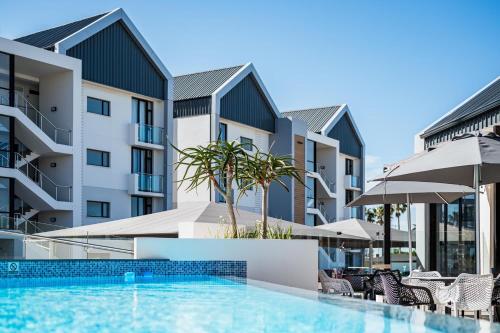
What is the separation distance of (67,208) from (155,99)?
7675mm

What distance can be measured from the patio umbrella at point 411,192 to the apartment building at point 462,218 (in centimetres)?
99

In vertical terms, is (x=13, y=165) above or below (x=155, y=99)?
below

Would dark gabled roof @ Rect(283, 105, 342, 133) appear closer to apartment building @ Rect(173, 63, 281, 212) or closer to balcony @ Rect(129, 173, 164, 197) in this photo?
apartment building @ Rect(173, 63, 281, 212)

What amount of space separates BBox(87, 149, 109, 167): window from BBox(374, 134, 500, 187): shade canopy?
22.4m

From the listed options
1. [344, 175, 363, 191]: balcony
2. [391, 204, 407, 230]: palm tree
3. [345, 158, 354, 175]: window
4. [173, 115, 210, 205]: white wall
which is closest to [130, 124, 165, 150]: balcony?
[173, 115, 210, 205]: white wall

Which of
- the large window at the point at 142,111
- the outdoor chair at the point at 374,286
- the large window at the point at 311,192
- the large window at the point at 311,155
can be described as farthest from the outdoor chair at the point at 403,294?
the large window at the point at 311,155

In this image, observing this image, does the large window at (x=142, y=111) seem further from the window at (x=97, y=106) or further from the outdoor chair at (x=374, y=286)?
the outdoor chair at (x=374, y=286)

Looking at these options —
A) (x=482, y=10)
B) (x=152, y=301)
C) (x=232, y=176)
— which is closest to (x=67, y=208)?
(x=232, y=176)

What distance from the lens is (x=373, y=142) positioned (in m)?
53.2

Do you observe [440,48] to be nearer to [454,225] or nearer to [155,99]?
[454,225]

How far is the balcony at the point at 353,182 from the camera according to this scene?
51188mm

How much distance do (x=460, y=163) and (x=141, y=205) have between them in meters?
25.9

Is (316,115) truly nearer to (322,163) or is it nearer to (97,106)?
(322,163)

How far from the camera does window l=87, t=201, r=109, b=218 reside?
102 ft
